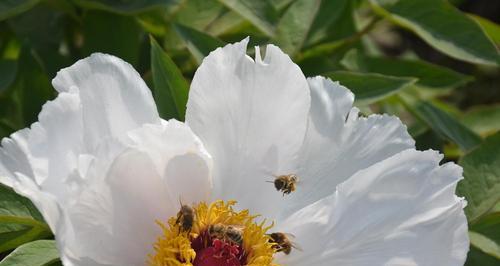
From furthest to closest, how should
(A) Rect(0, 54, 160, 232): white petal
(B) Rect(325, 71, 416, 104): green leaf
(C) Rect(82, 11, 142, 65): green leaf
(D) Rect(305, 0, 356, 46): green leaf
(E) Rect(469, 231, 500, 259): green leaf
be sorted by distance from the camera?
(D) Rect(305, 0, 356, 46): green leaf, (C) Rect(82, 11, 142, 65): green leaf, (B) Rect(325, 71, 416, 104): green leaf, (E) Rect(469, 231, 500, 259): green leaf, (A) Rect(0, 54, 160, 232): white petal

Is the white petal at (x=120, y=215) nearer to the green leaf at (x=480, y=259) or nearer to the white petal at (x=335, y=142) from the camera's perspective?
the white petal at (x=335, y=142)

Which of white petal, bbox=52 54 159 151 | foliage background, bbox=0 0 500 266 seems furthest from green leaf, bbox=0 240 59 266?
white petal, bbox=52 54 159 151

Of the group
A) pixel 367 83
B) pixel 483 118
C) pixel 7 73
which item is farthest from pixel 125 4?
pixel 483 118

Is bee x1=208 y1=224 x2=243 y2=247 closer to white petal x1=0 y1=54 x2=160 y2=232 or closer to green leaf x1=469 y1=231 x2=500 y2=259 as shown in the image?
white petal x1=0 y1=54 x2=160 y2=232

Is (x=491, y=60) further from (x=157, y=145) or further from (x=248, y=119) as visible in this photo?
(x=157, y=145)

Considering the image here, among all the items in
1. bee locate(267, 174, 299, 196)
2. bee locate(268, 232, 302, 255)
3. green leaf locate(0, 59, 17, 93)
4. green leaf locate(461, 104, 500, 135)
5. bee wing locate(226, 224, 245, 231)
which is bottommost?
green leaf locate(461, 104, 500, 135)

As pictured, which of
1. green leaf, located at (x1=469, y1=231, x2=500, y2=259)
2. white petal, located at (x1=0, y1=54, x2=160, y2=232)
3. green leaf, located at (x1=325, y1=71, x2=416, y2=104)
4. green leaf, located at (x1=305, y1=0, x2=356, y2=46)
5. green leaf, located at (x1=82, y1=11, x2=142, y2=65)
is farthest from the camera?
green leaf, located at (x1=305, y1=0, x2=356, y2=46)

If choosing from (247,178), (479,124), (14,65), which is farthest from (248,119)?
(479,124)
